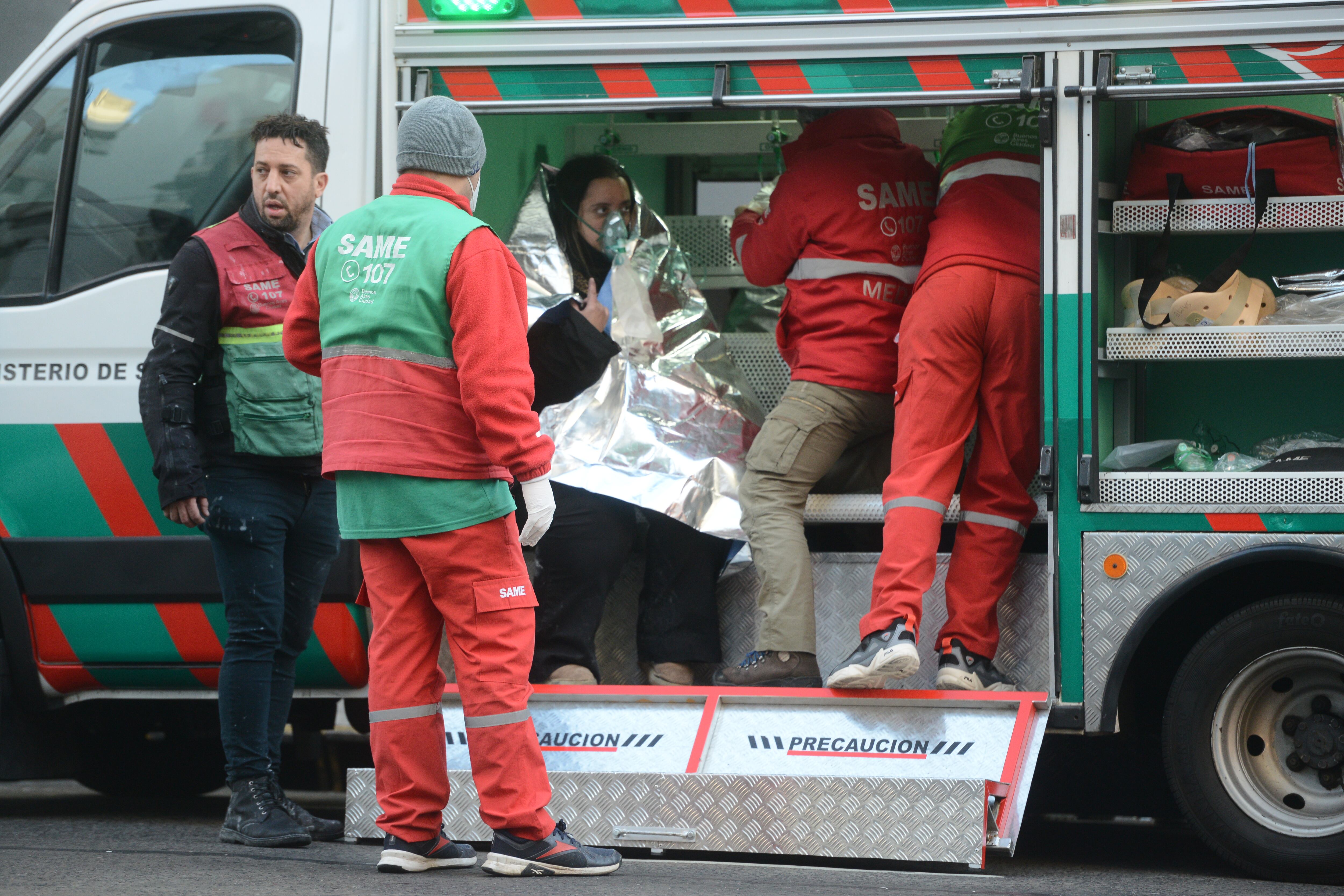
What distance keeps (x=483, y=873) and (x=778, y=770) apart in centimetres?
75

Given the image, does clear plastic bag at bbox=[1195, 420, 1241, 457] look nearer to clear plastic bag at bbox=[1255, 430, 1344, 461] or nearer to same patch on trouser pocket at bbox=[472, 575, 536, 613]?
clear plastic bag at bbox=[1255, 430, 1344, 461]

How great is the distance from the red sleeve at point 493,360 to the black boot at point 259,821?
1212mm

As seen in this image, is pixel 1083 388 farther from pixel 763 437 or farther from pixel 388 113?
pixel 388 113

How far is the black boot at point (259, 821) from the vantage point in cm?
367

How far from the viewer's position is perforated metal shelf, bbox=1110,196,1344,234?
377cm

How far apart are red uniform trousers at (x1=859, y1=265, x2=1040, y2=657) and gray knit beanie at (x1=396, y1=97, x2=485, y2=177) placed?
1.28 metres

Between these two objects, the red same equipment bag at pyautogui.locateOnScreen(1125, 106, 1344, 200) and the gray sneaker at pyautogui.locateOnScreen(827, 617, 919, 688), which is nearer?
the gray sneaker at pyautogui.locateOnScreen(827, 617, 919, 688)

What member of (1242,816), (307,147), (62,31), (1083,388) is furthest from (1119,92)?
(62,31)

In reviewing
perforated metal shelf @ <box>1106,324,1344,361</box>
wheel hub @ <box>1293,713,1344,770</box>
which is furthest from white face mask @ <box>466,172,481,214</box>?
wheel hub @ <box>1293,713,1344,770</box>

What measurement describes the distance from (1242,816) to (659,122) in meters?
2.91

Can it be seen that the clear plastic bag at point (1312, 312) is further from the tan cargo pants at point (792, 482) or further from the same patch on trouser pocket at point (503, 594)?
the same patch on trouser pocket at point (503, 594)

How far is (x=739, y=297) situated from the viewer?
5.08 meters

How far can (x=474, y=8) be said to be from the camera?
155 inches

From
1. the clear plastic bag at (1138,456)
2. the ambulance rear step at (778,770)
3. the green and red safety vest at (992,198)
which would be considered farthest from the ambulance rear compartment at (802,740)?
the green and red safety vest at (992,198)
